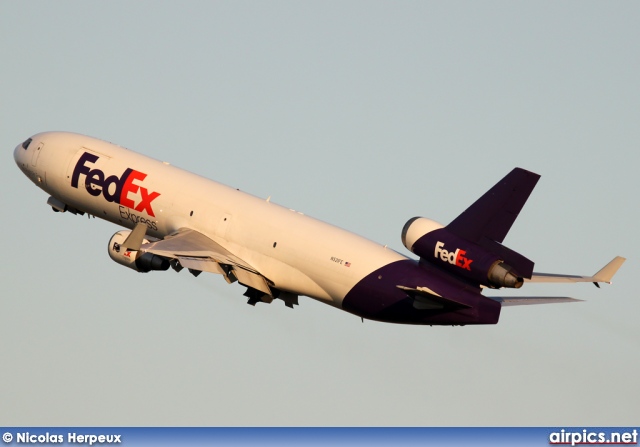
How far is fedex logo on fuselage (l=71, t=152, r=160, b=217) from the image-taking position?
70938mm

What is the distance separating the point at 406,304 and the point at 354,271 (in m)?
2.81

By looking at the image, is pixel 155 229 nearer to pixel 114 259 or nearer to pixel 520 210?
pixel 114 259

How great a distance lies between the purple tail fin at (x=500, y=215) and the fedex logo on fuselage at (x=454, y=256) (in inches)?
30.3

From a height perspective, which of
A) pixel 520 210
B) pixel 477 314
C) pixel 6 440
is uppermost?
pixel 520 210

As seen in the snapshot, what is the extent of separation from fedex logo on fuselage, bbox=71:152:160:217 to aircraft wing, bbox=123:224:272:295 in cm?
294

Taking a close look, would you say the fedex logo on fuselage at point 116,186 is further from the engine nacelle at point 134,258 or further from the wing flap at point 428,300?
the wing flap at point 428,300

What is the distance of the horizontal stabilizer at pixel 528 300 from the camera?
63094 millimetres

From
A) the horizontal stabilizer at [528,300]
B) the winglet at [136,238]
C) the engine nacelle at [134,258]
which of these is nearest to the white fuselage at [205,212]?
the engine nacelle at [134,258]

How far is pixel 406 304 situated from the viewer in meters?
64.1

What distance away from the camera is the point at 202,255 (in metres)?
67.3

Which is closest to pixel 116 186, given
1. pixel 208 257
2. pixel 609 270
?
pixel 208 257

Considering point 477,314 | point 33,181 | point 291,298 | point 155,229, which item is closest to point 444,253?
point 477,314

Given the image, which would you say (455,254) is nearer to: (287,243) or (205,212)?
(287,243)

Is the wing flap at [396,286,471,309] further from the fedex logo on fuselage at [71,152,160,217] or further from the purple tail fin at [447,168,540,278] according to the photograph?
the fedex logo on fuselage at [71,152,160,217]
